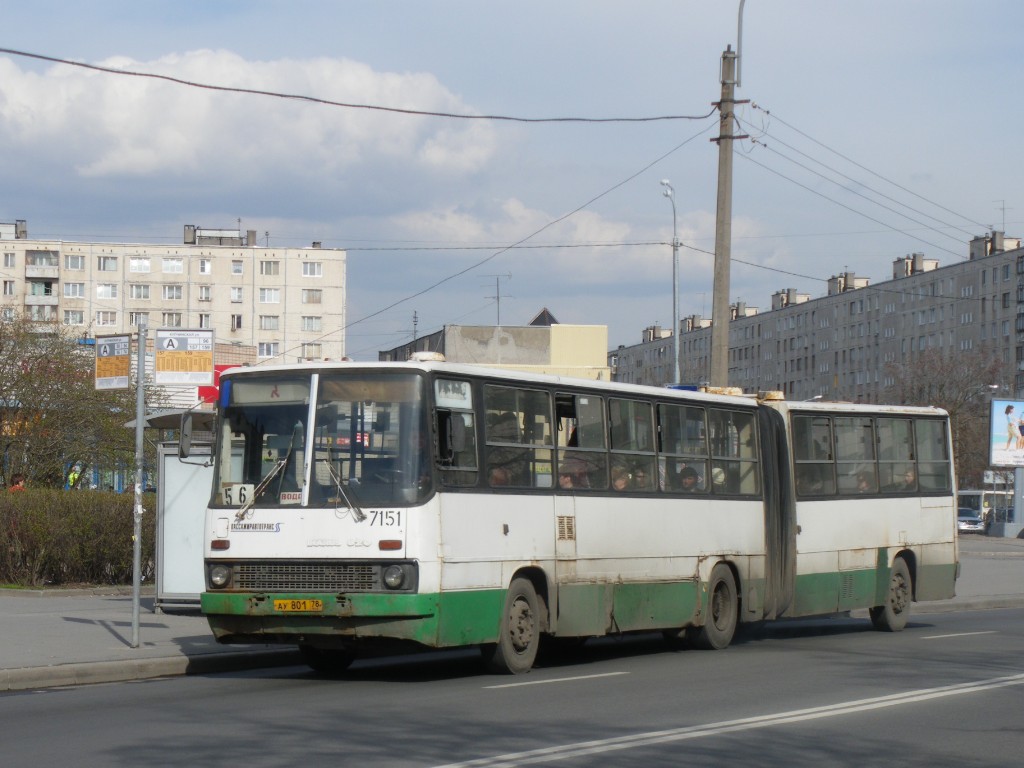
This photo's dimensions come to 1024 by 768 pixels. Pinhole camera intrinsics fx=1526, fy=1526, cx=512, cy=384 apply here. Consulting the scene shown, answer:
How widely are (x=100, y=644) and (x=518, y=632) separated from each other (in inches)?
179

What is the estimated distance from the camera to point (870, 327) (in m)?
149

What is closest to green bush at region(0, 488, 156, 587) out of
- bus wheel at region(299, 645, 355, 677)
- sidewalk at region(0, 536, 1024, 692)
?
sidewalk at region(0, 536, 1024, 692)

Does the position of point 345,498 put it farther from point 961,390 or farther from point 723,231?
point 961,390

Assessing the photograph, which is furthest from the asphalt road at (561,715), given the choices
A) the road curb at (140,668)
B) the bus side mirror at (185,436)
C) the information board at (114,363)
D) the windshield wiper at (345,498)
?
the information board at (114,363)

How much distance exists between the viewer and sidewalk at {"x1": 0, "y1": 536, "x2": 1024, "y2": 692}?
44.4ft

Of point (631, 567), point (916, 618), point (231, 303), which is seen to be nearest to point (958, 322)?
point (231, 303)

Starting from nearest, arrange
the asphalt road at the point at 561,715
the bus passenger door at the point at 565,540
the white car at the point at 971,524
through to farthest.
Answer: the asphalt road at the point at 561,715 → the bus passenger door at the point at 565,540 → the white car at the point at 971,524

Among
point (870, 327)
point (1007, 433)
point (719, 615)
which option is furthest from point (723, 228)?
point (870, 327)

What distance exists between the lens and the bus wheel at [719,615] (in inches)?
674

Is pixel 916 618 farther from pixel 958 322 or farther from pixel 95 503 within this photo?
pixel 958 322

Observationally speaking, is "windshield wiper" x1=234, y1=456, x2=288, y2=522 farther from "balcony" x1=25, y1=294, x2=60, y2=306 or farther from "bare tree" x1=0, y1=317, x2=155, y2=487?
"balcony" x1=25, y1=294, x2=60, y2=306

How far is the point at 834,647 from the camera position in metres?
17.4

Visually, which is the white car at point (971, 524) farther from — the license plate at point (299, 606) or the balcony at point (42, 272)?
the license plate at point (299, 606)

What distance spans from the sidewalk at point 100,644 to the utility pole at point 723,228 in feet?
28.8
